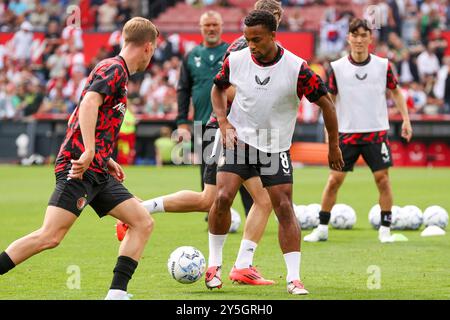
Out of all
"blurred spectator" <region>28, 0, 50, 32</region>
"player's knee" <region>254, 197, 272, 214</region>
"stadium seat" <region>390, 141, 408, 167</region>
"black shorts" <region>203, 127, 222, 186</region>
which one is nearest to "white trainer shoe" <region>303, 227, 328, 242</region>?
"black shorts" <region>203, 127, 222, 186</region>

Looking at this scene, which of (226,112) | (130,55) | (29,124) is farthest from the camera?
(29,124)

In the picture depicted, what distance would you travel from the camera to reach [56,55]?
35.7 metres

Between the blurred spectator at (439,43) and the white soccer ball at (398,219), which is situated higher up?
the blurred spectator at (439,43)

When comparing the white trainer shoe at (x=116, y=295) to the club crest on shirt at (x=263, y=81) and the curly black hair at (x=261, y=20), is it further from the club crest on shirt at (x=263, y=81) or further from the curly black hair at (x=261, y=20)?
the curly black hair at (x=261, y=20)

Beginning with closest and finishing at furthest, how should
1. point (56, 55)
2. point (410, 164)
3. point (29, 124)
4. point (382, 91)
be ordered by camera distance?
point (382, 91)
point (410, 164)
point (29, 124)
point (56, 55)

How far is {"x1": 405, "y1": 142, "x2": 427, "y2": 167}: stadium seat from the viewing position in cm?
2967

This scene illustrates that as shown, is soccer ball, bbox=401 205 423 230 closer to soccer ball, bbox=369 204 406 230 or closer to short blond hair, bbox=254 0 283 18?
soccer ball, bbox=369 204 406 230

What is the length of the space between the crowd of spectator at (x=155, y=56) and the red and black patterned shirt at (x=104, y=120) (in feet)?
72.6

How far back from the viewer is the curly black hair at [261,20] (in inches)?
347

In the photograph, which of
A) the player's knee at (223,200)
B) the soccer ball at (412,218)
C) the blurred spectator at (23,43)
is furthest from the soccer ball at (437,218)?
the blurred spectator at (23,43)

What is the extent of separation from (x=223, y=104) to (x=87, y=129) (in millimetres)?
1893

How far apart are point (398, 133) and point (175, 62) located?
25.1 feet
